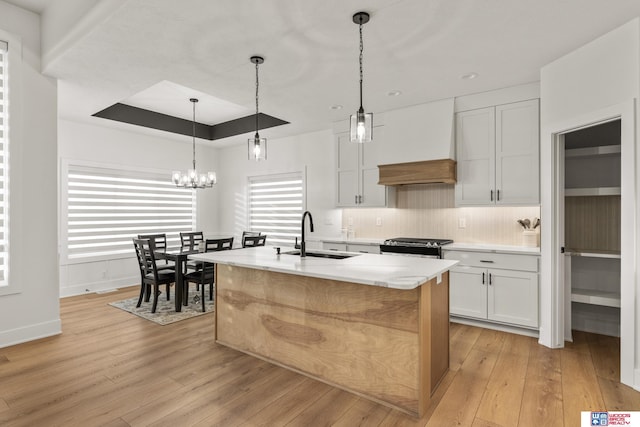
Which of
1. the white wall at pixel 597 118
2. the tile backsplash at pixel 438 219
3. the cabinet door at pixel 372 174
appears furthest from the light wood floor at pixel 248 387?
the cabinet door at pixel 372 174

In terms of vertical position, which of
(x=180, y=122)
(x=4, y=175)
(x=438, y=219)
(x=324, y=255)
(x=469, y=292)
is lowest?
(x=469, y=292)

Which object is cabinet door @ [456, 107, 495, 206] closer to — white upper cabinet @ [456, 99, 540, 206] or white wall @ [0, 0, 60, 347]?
white upper cabinet @ [456, 99, 540, 206]

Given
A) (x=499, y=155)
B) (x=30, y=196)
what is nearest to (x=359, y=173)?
(x=499, y=155)

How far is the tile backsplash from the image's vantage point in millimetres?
4191

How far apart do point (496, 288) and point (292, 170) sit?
3.86 m

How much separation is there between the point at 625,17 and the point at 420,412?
3.19 metres

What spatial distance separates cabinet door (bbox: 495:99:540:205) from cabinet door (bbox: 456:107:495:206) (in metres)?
0.08

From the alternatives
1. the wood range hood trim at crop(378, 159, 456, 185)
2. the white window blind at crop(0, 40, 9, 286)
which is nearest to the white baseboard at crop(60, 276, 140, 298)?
the white window blind at crop(0, 40, 9, 286)

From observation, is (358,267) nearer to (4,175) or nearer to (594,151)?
(594,151)

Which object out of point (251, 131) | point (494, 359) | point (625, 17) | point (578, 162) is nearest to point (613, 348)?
point (494, 359)

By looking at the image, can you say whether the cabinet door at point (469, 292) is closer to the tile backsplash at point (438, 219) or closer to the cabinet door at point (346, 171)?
the tile backsplash at point (438, 219)

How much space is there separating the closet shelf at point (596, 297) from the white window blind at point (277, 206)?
4.08 m

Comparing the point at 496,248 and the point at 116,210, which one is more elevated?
the point at 116,210

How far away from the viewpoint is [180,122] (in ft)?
20.6
